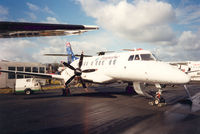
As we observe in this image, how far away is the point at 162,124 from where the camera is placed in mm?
6770

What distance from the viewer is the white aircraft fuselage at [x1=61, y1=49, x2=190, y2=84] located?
950cm

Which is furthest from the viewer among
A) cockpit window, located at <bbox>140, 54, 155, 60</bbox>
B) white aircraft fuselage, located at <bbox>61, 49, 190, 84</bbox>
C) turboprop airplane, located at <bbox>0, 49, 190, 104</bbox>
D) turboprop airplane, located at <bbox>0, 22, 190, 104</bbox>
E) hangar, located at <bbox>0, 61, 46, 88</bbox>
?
hangar, located at <bbox>0, 61, 46, 88</bbox>

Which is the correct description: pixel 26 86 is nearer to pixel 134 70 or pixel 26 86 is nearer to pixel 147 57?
pixel 134 70

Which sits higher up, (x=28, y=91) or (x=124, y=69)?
(x=124, y=69)

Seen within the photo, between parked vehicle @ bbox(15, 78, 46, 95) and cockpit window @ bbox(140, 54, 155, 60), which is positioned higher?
cockpit window @ bbox(140, 54, 155, 60)

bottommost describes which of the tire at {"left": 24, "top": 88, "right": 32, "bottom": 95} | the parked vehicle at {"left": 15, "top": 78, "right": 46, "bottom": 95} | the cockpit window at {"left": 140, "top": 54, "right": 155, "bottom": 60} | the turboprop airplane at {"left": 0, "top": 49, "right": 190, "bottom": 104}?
the tire at {"left": 24, "top": 88, "right": 32, "bottom": 95}

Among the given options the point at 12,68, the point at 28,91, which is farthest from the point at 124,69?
the point at 12,68

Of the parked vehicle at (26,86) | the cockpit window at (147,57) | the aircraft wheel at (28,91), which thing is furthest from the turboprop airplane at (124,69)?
the aircraft wheel at (28,91)

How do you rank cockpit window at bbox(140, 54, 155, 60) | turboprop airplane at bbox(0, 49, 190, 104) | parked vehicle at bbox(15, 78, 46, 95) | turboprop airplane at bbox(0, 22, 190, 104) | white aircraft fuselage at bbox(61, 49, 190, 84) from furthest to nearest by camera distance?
parked vehicle at bbox(15, 78, 46, 95), cockpit window at bbox(140, 54, 155, 60), turboprop airplane at bbox(0, 49, 190, 104), white aircraft fuselage at bbox(61, 49, 190, 84), turboprop airplane at bbox(0, 22, 190, 104)

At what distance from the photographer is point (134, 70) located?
11.5 m

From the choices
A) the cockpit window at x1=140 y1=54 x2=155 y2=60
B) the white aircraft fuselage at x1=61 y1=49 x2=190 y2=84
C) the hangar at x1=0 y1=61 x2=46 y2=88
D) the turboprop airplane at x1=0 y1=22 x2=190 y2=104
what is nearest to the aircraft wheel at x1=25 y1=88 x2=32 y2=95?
the turboprop airplane at x1=0 y1=22 x2=190 y2=104

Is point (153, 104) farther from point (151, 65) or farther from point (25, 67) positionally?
point (25, 67)

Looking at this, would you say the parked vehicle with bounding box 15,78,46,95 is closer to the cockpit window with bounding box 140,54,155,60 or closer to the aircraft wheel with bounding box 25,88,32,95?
the aircraft wheel with bounding box 25,88,32,95

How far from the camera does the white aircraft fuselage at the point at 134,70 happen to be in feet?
31.2
